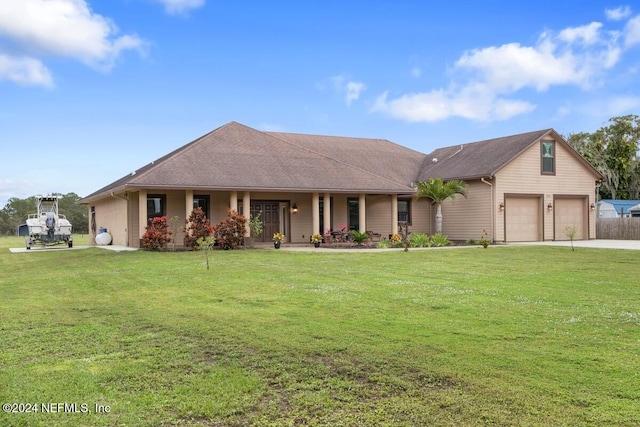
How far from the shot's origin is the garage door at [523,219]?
26984 millimetres

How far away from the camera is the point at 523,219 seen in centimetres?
2750

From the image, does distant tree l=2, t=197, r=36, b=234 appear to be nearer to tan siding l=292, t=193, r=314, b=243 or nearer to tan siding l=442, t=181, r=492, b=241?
tan siding l=292, t=193, r=314, b=243

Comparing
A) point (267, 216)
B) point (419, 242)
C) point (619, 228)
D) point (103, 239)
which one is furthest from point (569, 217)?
point (103, 239)

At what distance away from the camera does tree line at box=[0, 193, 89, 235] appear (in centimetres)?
6962

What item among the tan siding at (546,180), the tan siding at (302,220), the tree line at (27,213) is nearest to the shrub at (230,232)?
the tan siding at (302,220)

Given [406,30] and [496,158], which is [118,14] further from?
[496,158]

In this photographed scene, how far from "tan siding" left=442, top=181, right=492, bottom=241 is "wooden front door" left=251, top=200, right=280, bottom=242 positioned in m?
9.24

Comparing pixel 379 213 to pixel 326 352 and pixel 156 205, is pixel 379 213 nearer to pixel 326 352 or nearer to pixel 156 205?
pixel 156 205

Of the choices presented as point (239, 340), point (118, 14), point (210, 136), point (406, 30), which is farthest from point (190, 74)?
point (239, 340)

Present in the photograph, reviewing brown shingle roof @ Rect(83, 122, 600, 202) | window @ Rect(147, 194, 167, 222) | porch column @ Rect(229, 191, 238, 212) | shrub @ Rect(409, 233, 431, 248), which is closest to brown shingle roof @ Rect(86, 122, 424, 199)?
brown shingle roof @ Rect(83, 122, 600, 202)

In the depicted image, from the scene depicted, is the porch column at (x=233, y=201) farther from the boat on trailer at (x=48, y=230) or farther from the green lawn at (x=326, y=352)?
the green lawn at (x=326, y=352)

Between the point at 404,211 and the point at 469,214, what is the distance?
3.57 meters

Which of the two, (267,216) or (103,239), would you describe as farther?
(103,239)

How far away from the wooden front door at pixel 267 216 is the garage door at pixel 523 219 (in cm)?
1124
